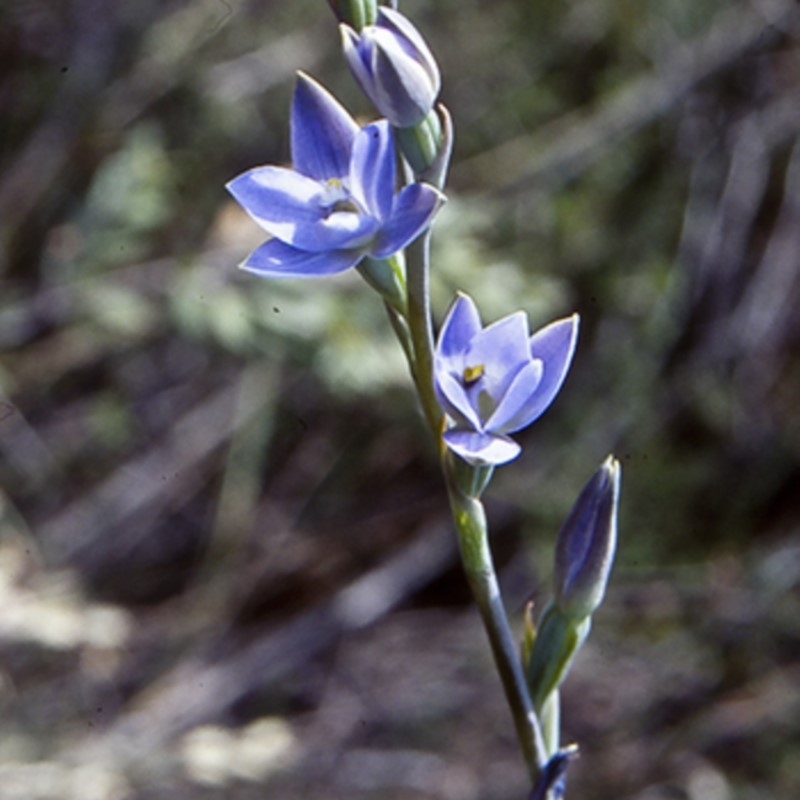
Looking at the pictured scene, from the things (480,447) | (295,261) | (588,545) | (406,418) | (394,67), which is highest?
(394,67)

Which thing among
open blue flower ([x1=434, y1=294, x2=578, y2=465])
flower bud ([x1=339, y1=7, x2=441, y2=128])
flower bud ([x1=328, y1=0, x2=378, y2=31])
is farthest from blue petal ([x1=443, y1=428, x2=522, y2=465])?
flower bud ([x1=328, y1=0, x2=378, y2=31])

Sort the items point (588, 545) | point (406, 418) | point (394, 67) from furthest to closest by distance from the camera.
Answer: point (406, 418) < point (588, 545) < point (394, 67)

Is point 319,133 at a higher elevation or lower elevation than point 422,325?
higher

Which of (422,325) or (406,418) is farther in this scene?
(406,418)

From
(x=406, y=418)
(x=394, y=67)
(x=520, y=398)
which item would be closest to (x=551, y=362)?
(x=520, y=398)

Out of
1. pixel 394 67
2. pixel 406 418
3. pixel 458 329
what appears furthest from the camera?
pixel 406 418

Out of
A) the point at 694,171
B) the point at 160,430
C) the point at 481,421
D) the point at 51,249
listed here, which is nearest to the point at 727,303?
the point at 694,171

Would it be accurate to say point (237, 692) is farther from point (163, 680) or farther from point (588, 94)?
point (588, 94)

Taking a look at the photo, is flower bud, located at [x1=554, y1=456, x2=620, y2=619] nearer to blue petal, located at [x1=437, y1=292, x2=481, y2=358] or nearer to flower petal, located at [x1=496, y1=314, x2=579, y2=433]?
flower petal, located at [x1=496, y1=314, x2=579, y2=433]

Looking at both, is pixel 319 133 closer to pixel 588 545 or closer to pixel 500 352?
pixel 500 352
